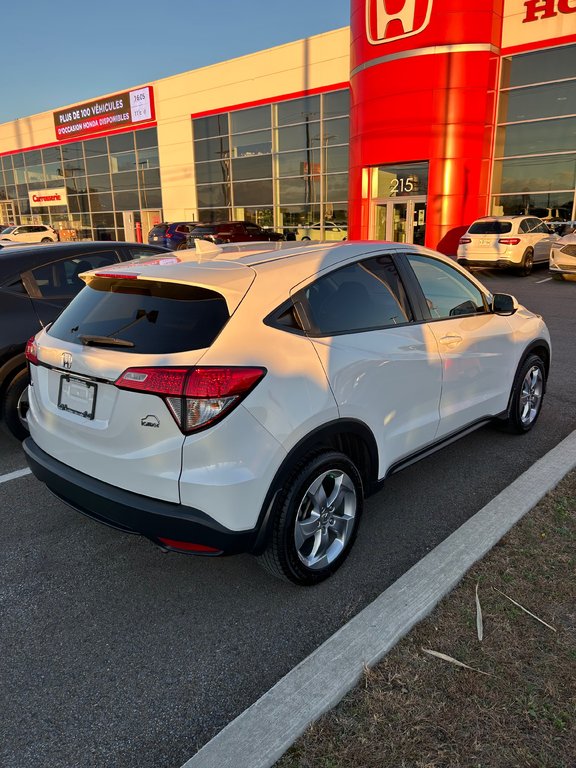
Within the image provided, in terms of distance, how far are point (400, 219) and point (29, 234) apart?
22769mm

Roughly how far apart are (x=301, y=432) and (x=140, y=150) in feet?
112

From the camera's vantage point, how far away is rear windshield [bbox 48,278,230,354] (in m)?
2.51

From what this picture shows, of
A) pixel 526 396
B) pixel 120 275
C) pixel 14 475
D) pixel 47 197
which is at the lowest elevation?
pixel 14 475

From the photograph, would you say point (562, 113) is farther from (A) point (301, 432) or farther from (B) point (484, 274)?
(A) point (301, 432)

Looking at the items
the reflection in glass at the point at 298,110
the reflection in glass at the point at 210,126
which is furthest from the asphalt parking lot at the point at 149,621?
the reflection in glass at the point at 210,126

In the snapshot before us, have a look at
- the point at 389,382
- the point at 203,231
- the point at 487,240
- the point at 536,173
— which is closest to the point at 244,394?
the point at 389,382

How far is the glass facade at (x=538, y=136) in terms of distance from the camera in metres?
18.7

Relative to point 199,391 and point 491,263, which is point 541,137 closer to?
point 491,263

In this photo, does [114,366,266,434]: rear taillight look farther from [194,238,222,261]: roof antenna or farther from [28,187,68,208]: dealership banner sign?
[28,187,68,208]: dealership banner sign

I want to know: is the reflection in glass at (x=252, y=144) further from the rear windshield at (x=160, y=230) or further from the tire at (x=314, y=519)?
the tire at (x=314, y=519)

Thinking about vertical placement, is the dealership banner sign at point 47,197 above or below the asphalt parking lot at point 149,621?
above

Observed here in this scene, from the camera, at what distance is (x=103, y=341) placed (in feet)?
8.88

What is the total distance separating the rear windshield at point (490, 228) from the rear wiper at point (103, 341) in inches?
614

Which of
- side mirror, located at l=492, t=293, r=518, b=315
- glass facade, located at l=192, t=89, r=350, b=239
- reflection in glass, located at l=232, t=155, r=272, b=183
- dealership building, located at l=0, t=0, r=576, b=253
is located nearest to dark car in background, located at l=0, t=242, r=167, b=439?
side mirror, located at l=492, t=293, r=518, b=315
